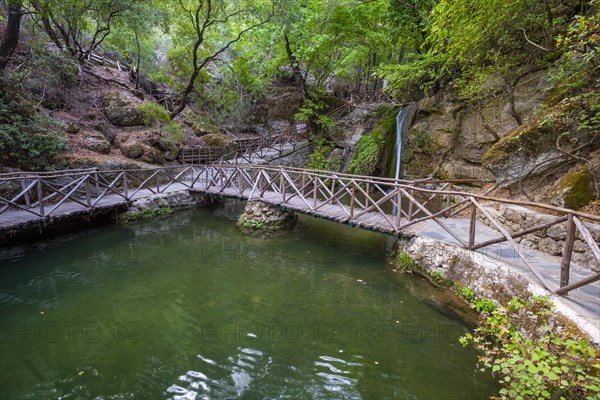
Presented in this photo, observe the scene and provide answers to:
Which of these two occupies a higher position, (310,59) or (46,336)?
(310,59)

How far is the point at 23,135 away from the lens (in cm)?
884

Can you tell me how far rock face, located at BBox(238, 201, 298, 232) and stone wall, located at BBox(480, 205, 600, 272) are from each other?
565 centimetres

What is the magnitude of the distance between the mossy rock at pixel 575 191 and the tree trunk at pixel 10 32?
50.1 feet

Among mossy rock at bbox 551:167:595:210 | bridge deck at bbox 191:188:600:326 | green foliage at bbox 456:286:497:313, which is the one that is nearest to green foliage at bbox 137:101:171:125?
bridge deck at bbox 191:188:600:326

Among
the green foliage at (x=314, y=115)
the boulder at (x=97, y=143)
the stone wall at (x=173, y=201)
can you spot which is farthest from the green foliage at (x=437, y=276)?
the boulder at (x=97, y=143)

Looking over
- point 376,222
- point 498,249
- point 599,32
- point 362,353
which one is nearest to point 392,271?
point 376,222

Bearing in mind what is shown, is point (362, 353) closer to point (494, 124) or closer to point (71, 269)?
point (71, 269)

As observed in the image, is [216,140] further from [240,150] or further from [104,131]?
[104,131]

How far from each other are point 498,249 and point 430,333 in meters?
2.04

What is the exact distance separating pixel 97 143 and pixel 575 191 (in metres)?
14.6

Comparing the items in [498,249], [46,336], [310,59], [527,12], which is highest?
[310,59]

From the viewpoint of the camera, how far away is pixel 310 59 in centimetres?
1501

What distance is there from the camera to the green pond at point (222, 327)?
3.33m

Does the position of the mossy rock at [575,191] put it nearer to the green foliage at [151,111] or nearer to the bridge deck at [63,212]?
the bridge deck at [63,212]
